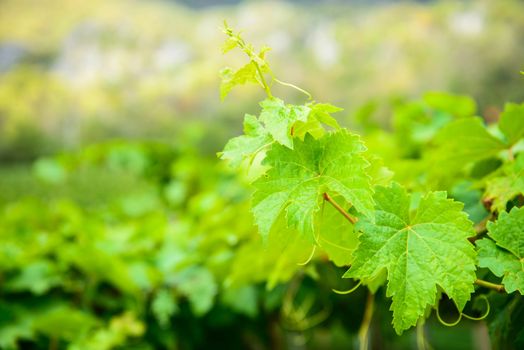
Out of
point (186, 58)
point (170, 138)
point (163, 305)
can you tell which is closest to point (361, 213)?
point (163, 305)

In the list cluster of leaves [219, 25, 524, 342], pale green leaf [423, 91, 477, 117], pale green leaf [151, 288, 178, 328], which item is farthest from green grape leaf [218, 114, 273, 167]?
pale green leaf [423, 91, 477, 117]

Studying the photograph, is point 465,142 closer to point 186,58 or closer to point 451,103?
point 451,103

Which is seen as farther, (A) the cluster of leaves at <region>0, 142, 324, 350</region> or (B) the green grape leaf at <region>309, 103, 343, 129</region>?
(A) the cluster of leaves at <region>0, 142, 324, 350</region>

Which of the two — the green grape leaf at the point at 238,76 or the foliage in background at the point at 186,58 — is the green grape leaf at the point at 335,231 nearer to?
the green grape leaf at the point at 238,76

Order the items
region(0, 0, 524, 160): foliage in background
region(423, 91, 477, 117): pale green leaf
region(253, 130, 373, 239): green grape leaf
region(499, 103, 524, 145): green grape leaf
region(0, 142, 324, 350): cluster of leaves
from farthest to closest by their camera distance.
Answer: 1. region(0, 0, 524, 160): foliage in background
2. region(423, 91, 477, 117): pale green leaf
3. region(0, 142, 324, 350): cluster of leaves
4. region(499, 103, 524, 145): green grape leaf
5. region(253, 130, 373, 239): green grape leaf

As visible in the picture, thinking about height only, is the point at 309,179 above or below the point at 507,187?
above

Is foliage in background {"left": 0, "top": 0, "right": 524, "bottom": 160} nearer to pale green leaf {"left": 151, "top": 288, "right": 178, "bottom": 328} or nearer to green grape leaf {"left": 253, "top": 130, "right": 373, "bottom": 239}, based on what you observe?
pale green leaf {"left": 151, "top": 288, "right": 178, "bottom": 328}
